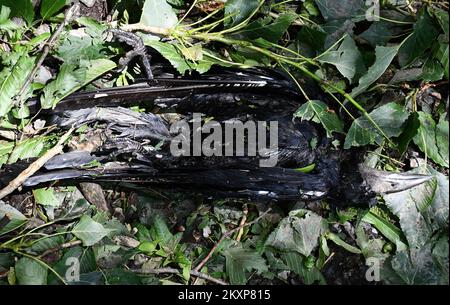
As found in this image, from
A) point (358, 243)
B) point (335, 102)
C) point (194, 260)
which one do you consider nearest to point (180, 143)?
point (194, 260)

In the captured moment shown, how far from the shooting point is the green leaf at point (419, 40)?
141 centimetres

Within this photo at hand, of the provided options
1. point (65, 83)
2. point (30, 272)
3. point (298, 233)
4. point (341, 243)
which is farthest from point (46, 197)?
point (341, 243)

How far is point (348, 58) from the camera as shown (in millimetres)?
1518

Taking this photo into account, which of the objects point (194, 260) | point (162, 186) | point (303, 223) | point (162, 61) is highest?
point (162, 61)

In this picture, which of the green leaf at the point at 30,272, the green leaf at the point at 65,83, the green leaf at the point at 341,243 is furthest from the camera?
the green leaf at the point at 341,243

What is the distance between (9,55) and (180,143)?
0.58 metres

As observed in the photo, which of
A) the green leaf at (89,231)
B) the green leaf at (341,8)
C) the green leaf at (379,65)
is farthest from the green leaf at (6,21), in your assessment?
the green leaf at (379,65)

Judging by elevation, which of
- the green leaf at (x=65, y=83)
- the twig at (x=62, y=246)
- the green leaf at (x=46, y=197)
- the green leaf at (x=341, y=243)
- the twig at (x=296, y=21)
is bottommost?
the green leaf at (x=341, y=243)

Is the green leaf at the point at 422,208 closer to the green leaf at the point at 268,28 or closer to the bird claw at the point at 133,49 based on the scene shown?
the green leaf at the point at 268,28

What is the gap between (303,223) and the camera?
5.08 ft

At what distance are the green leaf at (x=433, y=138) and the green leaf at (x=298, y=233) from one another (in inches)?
15.6

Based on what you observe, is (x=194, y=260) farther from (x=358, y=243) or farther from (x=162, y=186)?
(x=358, y=243)

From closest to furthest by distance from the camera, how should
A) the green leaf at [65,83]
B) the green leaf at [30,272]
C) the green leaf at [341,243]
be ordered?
the green leaf at [30,272], the green leaf at [65,83], the green leaf at [341,243]

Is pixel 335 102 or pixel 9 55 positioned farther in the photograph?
pixel 335 102
